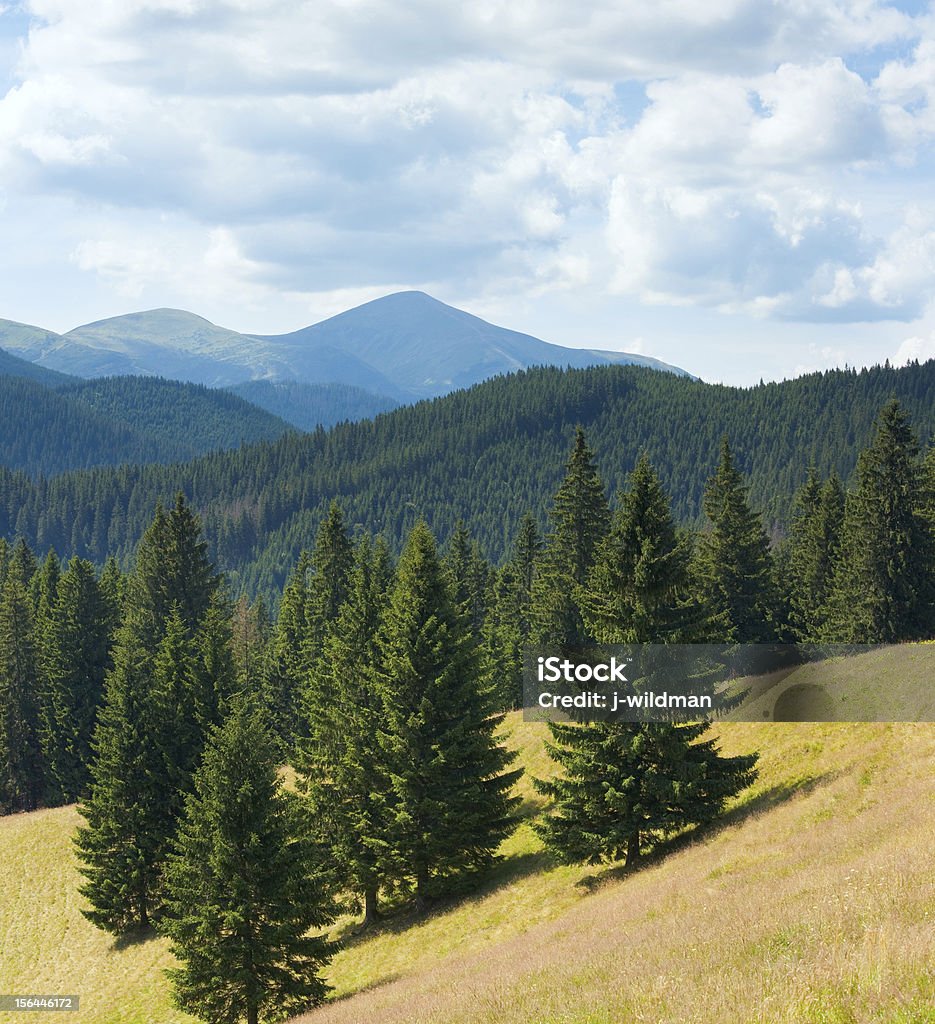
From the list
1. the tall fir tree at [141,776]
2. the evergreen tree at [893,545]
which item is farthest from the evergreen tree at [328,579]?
the evergreen tree at [893,545]

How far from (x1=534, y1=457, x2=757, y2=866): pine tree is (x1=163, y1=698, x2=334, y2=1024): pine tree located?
756 centimetres

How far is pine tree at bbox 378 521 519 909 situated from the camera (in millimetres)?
32250

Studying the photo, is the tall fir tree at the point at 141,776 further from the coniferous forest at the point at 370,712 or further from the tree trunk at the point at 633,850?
the tree trunk at the point at 633,850

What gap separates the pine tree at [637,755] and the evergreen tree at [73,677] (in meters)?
42.7

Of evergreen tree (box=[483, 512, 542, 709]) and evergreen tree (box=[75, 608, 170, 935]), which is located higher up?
evergreen tree (box=[483, 512, 542, 709])

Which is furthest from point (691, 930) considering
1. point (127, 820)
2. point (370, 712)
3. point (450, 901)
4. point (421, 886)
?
point (127, 820)

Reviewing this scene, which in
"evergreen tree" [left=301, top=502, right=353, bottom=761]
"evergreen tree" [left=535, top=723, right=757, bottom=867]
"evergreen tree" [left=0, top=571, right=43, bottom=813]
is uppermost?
"evergreen tree" [left=301, top=502, right=353, bottom=761]

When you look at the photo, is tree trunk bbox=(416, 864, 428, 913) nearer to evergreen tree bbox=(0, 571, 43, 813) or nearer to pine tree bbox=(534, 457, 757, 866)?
pine tree bbox=(534, 457, 757, 866)

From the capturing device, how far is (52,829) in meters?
50.5

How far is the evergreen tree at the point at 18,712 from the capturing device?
6412cm

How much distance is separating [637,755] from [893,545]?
27.8 metres

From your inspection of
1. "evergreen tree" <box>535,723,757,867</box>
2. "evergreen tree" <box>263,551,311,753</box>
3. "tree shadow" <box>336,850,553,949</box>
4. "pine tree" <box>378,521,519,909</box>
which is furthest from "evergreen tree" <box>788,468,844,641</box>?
"evergreen tree" <box>263,551,311,753</box>

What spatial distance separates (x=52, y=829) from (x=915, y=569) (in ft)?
157

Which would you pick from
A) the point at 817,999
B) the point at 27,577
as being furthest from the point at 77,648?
the point at 817,999
